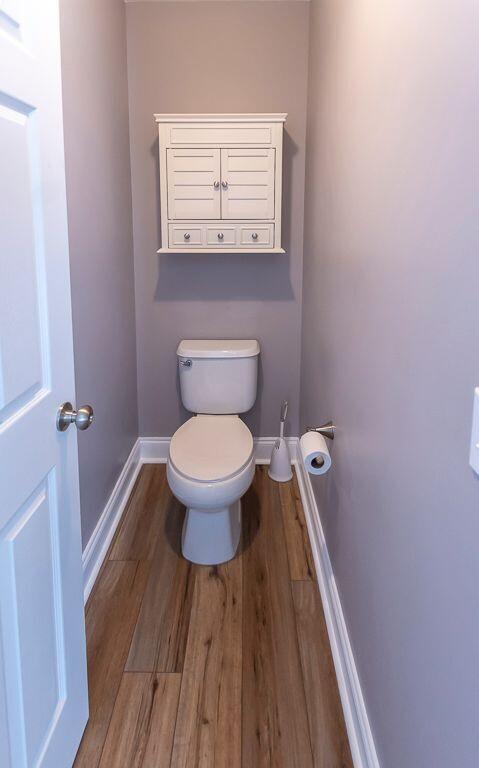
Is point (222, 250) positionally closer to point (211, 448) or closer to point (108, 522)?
point (211, 448)

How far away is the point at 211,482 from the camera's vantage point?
2.05 m

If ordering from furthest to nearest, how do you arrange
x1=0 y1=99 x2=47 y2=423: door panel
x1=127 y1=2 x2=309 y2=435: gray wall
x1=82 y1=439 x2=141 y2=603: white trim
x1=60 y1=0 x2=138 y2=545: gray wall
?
x1=127 y1=2 x2=309 y2=435: gray wall, x1=82 y1=439 x2=141 y2=603: white trim, x1=60 y1=0 x2=138 y2=545: gray wall, x1=0 y1=99 x2=47 y2=423: door panel

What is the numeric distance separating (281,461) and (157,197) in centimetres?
143

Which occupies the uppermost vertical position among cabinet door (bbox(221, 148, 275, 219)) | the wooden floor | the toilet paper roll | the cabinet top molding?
the cabinet top molding

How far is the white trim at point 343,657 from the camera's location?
1.37m

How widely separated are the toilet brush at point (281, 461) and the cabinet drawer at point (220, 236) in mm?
855

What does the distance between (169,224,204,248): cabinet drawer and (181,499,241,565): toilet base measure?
119cm

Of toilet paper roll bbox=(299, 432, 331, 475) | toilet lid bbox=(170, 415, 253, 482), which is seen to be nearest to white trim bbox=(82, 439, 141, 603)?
toilet lid bbox=(170, 415, 253, 482)

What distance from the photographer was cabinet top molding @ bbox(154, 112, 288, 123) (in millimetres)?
2512

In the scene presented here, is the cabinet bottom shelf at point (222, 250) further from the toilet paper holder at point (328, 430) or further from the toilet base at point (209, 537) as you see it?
the toilet base at point (209, 537)

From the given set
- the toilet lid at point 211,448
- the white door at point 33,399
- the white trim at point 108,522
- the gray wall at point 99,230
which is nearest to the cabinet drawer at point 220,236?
the gray wall at point 99,230

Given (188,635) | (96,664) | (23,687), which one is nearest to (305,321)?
(188,635)

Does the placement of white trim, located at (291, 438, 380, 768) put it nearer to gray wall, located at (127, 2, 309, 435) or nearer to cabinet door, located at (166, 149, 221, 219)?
gray wall, located at (127, 2, 309, 435)

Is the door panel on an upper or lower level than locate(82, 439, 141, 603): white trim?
upper
